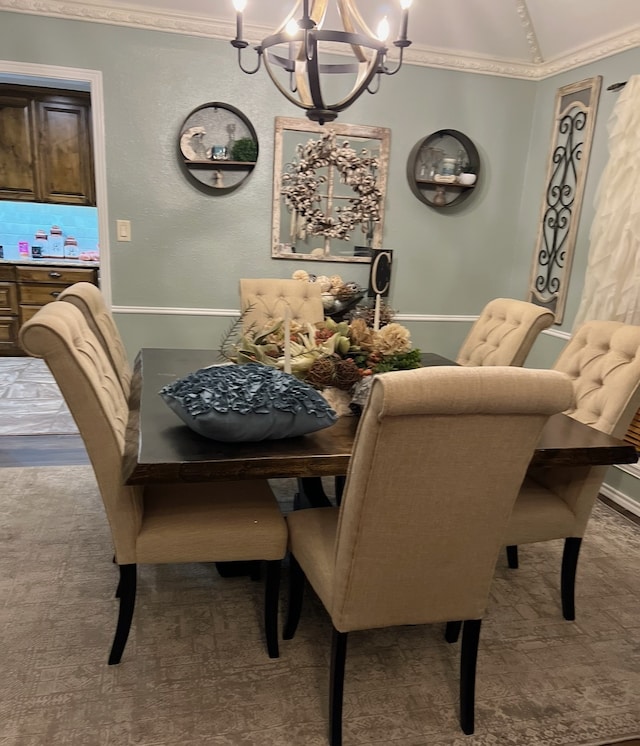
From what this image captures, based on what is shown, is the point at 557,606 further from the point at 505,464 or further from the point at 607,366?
the point at 505,464

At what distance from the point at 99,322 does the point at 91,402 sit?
846mm

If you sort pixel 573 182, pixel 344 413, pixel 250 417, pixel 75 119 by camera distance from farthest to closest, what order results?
pixel 75 119
pixel 573 182
pixel 344 413
pixel 250 417

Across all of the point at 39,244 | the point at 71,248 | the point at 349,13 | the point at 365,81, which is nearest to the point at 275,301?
the point at 365,81

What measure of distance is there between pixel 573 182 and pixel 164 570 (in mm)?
3155

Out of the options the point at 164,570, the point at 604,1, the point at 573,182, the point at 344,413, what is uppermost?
the point at 604,1

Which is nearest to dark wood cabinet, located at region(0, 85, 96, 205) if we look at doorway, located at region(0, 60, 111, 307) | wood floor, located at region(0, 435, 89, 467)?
doorway, located at region(0, 60, 111, 307)

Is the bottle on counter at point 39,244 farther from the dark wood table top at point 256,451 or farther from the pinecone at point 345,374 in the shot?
the pinecone at point 345,374

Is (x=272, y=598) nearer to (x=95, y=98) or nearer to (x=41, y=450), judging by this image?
(x=41, y=450)

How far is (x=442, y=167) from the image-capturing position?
3.83 m

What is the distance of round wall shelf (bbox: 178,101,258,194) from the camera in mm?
3451

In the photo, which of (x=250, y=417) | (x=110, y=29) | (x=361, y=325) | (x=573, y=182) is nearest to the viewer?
(x=250, y=417)

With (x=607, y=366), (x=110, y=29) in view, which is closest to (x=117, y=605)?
(x=607, y=366)

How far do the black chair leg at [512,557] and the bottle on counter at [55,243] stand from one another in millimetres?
5307

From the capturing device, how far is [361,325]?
1984 millimetres
